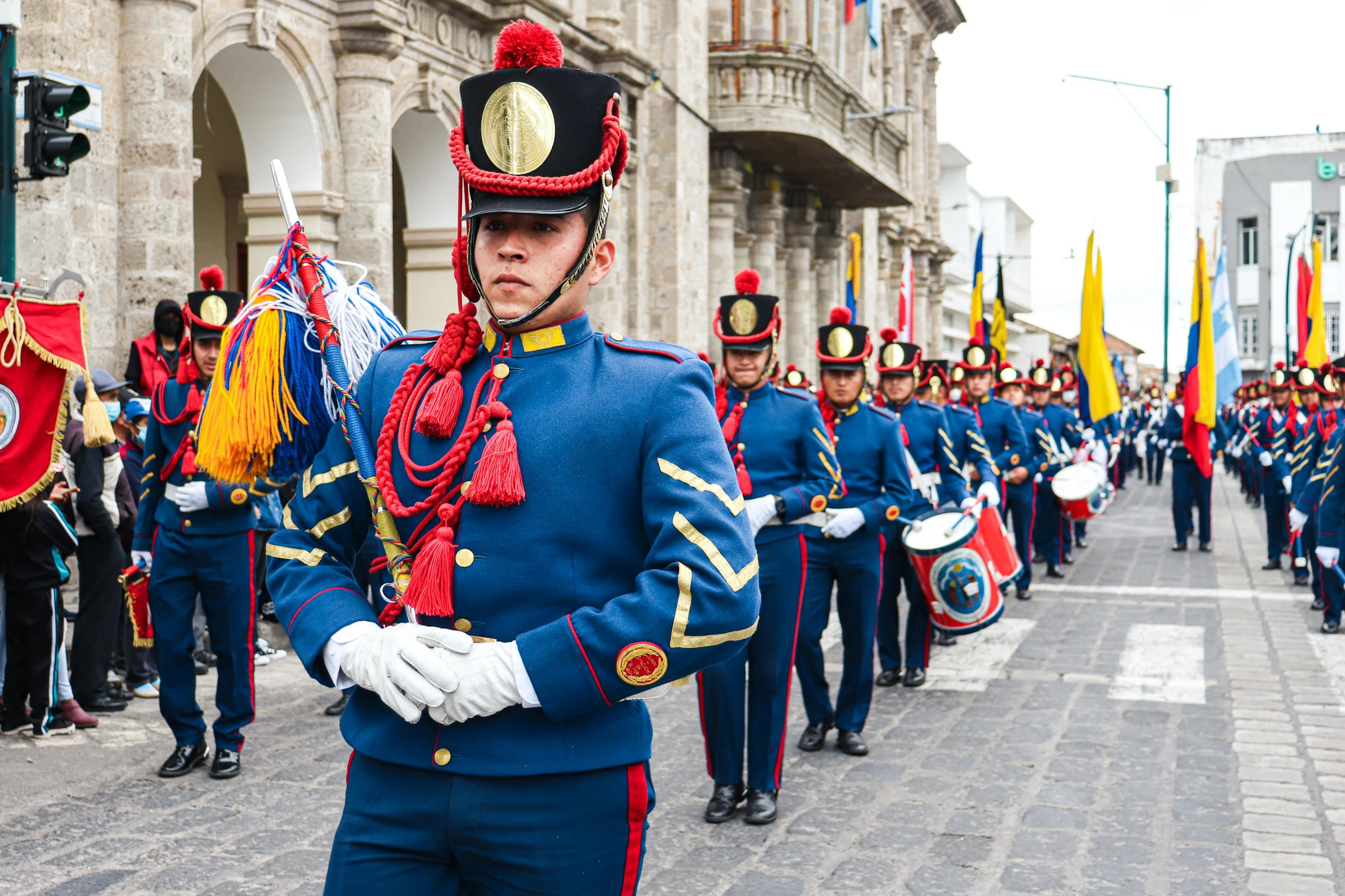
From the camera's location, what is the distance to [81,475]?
292 inches

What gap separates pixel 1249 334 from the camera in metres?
59.7

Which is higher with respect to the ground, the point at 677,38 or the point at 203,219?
the point at 677,38

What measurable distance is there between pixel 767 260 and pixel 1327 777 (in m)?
18.8

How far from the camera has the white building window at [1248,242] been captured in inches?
2373

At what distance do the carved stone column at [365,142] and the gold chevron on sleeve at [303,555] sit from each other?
10.6 m

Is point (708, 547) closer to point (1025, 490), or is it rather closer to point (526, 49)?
point (526, 49)

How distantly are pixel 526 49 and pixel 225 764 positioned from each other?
475 centimetres

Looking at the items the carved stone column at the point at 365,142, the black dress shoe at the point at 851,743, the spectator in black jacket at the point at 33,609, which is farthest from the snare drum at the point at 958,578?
the carved stone column at the point at 365,142

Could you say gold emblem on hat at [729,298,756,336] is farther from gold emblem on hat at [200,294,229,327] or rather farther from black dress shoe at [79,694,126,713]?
black dress shoe at [79,694,126,713]

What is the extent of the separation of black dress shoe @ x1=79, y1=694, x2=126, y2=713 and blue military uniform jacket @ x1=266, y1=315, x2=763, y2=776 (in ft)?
19.2

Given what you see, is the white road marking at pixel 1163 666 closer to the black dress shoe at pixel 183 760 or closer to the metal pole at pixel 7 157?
the black dress shoe at pixel 183 760

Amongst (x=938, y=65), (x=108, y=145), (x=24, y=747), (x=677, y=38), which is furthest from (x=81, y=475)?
(x=938, y=65)

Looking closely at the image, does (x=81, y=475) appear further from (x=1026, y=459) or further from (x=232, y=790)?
(x=1026, y=459)

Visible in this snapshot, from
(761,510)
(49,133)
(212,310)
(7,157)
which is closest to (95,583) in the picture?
(212,310)
